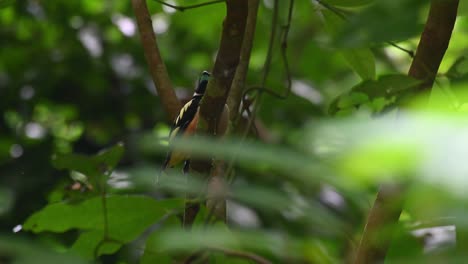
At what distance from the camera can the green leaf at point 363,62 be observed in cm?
129

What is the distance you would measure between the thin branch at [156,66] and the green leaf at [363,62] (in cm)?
31

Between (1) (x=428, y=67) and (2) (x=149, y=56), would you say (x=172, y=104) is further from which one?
(1) (x=428, y=67)

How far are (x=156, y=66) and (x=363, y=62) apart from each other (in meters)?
0.36

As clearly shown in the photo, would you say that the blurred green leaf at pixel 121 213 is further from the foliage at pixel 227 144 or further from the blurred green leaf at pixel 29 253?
the blurred green leaf at pixel 29 253

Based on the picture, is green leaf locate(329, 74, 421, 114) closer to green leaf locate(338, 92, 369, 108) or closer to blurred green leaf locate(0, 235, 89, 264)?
green leaf locate(338, 92, 369, 108)

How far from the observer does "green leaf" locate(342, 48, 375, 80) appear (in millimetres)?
1288

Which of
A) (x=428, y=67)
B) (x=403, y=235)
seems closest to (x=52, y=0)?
(x=428, y=67)

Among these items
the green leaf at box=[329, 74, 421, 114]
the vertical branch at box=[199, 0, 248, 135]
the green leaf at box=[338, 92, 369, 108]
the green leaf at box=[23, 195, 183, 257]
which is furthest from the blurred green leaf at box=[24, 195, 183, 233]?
the green leaf at box=[338, 92, 369, 108]

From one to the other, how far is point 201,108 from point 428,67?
1.03ft

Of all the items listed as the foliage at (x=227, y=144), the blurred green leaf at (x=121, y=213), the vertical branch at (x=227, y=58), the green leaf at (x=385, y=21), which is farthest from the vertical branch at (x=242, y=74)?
the green leaf at (x=385, y=21)

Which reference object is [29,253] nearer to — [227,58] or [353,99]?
[227,58]

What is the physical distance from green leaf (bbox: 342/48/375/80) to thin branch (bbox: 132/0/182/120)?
31cm

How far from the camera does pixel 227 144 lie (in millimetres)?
451

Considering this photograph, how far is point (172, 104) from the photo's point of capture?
1.34 m
